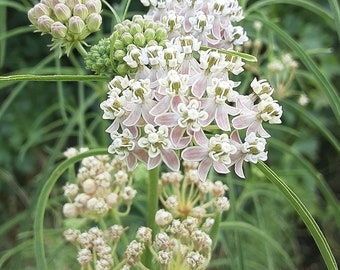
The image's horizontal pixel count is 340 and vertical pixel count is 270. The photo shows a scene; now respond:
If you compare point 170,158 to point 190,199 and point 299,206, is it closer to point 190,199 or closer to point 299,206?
point 299,206

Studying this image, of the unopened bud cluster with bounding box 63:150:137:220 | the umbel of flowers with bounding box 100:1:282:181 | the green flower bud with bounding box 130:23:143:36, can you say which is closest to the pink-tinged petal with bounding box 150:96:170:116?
the umbel of flowers with bounding box 100:1:282:181

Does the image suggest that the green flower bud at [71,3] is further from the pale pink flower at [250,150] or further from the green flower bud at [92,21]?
the pale pink flower at [250,150]

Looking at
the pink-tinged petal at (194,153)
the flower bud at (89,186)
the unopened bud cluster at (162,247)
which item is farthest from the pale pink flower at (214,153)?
the flower bud at (89,186)

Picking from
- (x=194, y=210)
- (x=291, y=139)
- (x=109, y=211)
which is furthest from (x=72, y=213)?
(x=291, y=139)

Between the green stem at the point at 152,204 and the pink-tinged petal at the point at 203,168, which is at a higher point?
the pink-tinged petal at the point at 203,168

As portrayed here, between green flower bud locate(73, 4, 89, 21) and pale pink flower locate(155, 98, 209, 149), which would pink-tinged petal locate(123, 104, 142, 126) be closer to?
pale pink flower locate(155, 98, 209, 149)

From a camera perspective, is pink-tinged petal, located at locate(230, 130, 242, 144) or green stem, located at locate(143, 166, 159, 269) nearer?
pink-tinged petal, located at locate(230, 130, 242, 144)

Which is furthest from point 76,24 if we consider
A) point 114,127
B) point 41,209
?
point 41,209
